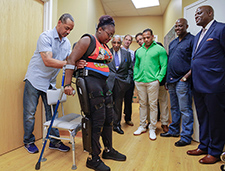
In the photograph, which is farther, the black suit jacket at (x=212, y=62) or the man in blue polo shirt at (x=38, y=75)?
the man in blue polo shirt at (x=38, y=75)

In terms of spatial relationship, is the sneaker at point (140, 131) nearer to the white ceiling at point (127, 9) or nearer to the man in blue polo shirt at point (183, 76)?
the man in blue polo shirt at point (183, 76)

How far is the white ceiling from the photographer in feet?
14.4

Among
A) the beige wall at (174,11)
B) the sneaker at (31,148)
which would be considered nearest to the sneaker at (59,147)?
the sneaker at (31,148)

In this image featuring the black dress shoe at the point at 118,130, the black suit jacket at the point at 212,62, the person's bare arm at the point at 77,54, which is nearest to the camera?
the person's bare arm at the point at 77,54

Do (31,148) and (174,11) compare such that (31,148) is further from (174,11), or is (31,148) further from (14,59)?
(174,11)

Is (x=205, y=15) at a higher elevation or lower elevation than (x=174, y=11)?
lower

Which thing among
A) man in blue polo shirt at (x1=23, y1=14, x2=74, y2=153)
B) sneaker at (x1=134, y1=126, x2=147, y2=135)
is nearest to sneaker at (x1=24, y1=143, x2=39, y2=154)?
man in blue polo shirt at (x1=23, y1=14, x2=74, y2=153)

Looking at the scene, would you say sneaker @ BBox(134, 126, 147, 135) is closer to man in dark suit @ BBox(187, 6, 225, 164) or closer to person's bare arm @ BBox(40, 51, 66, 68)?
man in dark suit @ BBox(187, 6, 225, 164)

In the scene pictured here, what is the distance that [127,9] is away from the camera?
4.97 metres

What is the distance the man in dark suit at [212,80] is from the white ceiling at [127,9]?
284cm

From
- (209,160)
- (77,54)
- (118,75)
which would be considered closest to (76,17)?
(118,75)

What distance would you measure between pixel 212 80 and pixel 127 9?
3.87m

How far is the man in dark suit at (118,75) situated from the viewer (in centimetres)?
274

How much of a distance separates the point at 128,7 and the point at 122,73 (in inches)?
112
